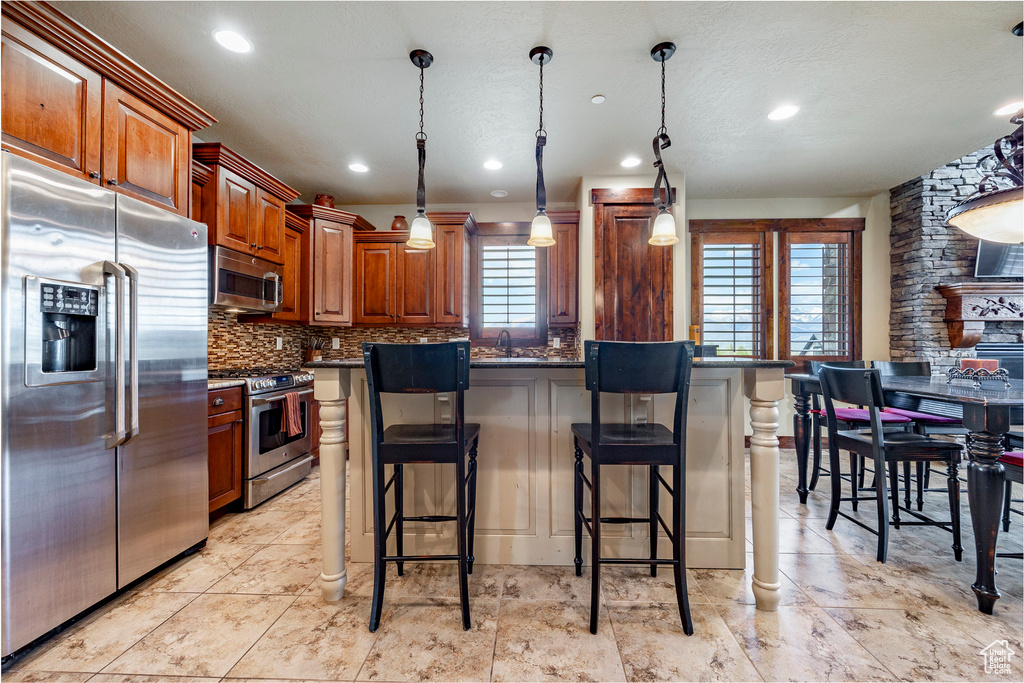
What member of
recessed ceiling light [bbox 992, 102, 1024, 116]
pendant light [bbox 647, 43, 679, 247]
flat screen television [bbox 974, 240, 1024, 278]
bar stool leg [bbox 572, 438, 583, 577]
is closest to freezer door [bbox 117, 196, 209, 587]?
bar stool leg [bbox 572, 438, 583, 577]

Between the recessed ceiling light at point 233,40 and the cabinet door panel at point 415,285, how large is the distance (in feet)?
7.04

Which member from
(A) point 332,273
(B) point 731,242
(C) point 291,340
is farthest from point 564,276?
(C) point 291,340

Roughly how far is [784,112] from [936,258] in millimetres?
2519

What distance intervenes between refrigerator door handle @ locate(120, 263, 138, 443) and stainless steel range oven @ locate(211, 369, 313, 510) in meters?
0.95

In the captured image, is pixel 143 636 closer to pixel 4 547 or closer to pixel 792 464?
pixel 4 547

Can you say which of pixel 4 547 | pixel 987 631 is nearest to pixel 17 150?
pixel 4 547

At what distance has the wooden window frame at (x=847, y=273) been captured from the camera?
4379 millimetres

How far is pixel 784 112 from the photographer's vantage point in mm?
2801

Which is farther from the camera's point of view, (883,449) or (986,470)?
(883,449)

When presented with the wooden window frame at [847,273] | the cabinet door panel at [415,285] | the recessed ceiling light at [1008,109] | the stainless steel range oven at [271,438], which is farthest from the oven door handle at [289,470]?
the recessed ceiling light at [1008,109]

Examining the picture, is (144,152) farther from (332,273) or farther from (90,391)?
(332,273)

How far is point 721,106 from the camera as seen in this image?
2.73m

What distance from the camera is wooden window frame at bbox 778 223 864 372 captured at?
4379 mm

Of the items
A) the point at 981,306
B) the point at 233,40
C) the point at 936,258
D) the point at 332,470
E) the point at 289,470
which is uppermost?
the point at 233,40
